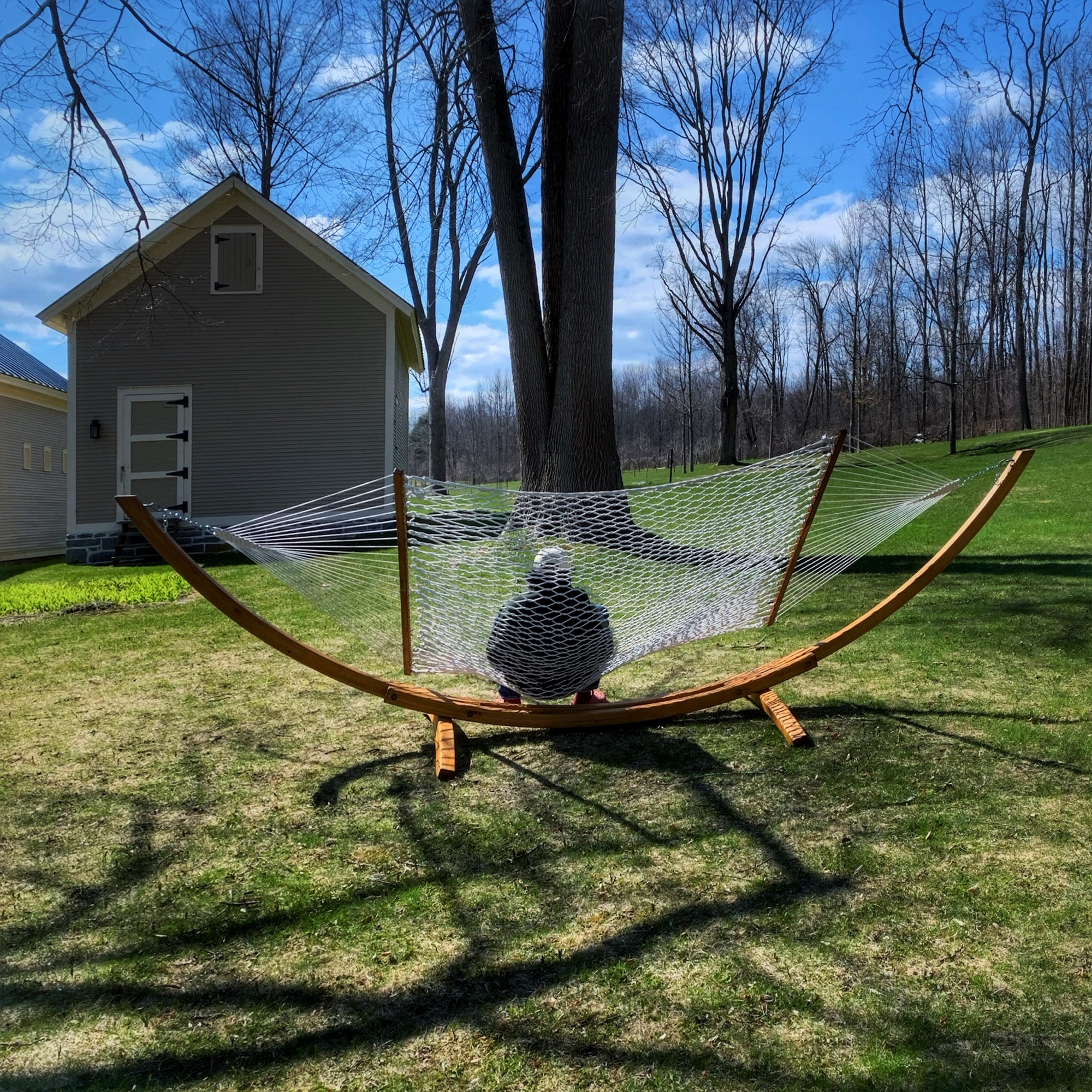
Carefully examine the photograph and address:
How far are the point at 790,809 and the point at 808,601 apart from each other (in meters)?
3.24

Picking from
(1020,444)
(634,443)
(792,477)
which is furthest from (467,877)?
(634,443)

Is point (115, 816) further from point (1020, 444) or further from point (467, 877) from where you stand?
point (1020, 444)

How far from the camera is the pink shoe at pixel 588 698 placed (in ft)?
11.3

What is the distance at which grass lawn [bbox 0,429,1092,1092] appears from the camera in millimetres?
1599

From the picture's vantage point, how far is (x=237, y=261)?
37.1ft

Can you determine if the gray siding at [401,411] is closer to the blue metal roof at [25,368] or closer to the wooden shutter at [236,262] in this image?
the wooden shutter at [236,262]

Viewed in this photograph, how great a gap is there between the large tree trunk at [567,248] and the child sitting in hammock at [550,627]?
9.85 feet

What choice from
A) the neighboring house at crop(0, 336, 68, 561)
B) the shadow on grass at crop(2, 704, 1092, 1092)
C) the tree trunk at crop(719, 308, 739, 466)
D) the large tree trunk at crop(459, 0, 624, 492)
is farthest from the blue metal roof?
the shadow on grass at crop(2, 704, 1092, 1092)

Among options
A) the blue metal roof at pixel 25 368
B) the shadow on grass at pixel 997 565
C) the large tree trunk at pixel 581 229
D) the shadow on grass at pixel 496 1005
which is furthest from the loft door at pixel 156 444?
the shadow on grass at pixel 496 1005

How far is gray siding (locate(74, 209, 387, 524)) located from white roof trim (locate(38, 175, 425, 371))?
160 millimetres

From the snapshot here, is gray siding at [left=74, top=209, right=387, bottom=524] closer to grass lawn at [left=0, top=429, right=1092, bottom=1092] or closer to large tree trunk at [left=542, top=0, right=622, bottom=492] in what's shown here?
large tree trunk at [left=542, top=0, right=622, bottom=492]

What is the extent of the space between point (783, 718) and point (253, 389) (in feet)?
32.2

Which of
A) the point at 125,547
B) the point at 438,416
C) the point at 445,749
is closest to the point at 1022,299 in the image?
the point at 438,416

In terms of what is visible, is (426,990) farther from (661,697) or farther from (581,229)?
(581,229)
